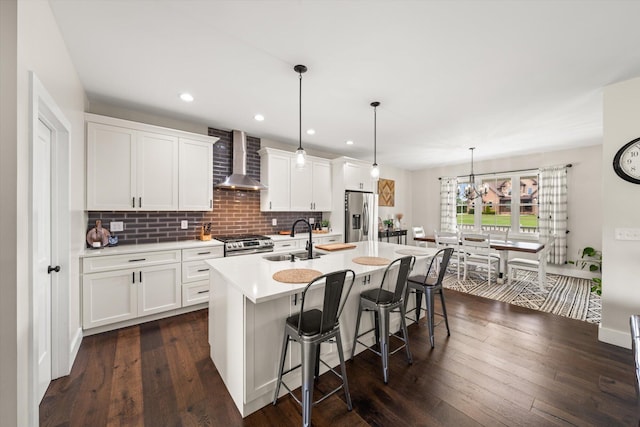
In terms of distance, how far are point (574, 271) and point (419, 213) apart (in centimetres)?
344

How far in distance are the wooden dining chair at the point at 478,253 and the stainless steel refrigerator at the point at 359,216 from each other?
1.72m

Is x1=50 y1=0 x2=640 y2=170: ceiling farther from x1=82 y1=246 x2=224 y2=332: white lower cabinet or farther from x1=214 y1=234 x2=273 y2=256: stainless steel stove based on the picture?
x1=82 y1=246 x2=224 y2=332: white lower cabinet

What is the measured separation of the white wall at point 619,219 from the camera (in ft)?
7.76

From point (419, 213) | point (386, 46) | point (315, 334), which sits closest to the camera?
point (315, 334)

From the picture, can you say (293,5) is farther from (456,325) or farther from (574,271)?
(574,271)

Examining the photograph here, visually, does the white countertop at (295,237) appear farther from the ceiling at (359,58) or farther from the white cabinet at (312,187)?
the ceiling at (359,58)

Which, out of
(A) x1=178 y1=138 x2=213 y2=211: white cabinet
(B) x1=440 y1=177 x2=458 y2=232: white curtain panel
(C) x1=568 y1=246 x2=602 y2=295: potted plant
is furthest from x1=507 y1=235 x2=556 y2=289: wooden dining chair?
(A) x1=178 y1=138 x2=213 y2=211: white cabinet

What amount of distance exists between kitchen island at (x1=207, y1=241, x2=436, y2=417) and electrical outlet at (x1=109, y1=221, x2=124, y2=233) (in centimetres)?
181

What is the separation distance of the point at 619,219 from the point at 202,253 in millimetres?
4581

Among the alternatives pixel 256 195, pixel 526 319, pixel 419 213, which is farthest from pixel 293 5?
pixel 419 213

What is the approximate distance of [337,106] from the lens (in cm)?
304

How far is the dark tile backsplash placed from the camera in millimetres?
3176

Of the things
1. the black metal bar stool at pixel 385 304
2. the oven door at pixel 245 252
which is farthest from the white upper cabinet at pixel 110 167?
the black metal bar stool at pixel 385 304

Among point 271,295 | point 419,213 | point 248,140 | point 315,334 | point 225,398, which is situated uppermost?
point 248,140
